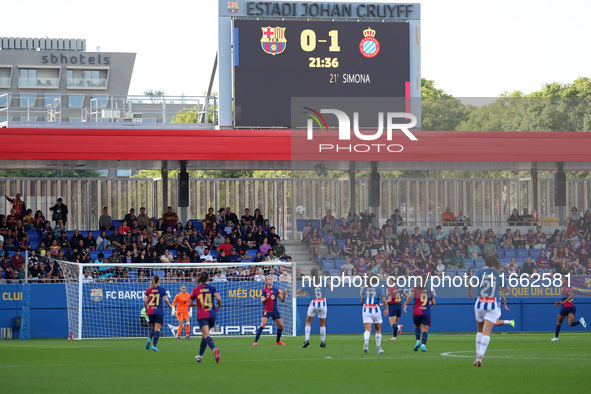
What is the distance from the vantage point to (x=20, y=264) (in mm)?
24562

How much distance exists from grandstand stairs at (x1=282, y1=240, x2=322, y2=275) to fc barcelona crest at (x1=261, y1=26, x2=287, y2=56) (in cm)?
690

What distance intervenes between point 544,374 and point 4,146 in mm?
19768

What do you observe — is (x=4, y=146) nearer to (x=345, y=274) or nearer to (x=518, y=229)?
(x=345, y=274)

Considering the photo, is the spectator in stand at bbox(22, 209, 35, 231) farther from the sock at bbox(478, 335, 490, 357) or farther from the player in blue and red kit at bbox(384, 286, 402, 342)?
the sock at bbox(478, 335, 490, 357)

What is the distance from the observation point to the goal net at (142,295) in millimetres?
24312

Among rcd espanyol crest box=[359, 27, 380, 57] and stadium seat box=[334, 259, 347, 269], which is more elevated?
rcd espanyol crest box=[359, 27, 380, 57]

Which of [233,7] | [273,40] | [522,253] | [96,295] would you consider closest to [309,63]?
[273,40]

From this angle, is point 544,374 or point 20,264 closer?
point 544,374

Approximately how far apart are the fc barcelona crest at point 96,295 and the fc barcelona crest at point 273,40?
10788mm

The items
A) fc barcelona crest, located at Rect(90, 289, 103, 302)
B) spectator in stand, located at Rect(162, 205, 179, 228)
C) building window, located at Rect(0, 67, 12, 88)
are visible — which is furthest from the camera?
building window, located at Rect(0, 67, 12, 88)

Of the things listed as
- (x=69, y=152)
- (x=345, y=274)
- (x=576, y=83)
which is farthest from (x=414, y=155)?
(x=576, y=83)

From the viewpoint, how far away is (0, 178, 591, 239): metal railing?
32344mm

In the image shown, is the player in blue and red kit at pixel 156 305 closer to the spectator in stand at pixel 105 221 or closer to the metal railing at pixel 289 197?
the spectator in stand at pixel 105 221

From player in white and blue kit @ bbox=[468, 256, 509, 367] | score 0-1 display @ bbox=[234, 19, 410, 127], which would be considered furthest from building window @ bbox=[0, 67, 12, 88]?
player in white and blue kit @ bbox=[468, 256, 509, 367]
